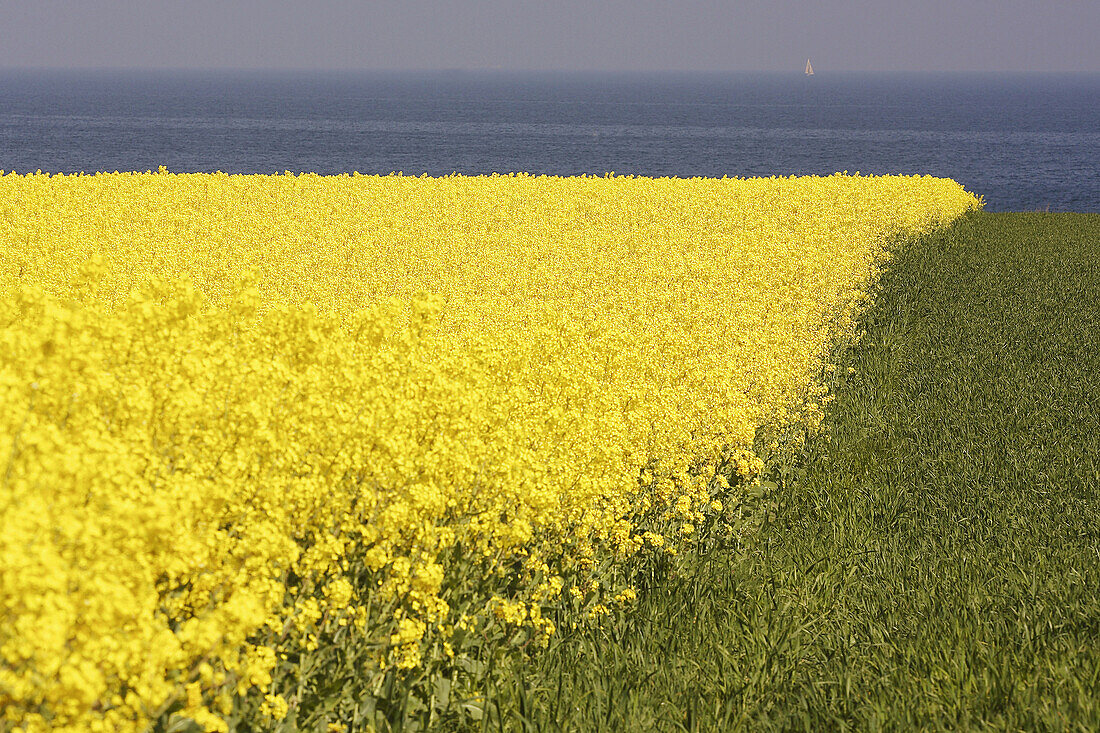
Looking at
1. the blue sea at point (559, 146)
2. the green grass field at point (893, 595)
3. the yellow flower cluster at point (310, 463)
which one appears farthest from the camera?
the blue sea at point (559, 146)

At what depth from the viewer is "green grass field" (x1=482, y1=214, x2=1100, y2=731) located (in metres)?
5.84

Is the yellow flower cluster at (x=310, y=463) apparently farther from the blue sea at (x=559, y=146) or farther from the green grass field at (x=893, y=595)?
the blue sea at (x=559, y=146)

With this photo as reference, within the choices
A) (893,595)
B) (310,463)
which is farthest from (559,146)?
(310,463)

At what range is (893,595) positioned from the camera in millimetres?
7418

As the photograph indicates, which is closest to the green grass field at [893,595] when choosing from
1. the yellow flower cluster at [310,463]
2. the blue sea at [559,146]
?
the yellow flower cluster at [310,463]

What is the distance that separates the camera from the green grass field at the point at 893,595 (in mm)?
5840

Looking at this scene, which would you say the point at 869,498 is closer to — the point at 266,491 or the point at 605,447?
the point at 605,447

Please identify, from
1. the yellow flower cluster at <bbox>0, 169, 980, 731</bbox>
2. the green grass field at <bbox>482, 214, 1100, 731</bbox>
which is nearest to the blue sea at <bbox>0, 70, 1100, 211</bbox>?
the green grass field at <bbox>482, 214, 1100, 731</bbox>

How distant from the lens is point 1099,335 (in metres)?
16.2

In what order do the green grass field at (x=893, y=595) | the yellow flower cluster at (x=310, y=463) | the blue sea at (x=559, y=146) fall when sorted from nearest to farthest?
the yellow flower cluster at (x=310, y=463)
the green grass field at (x=893, y=595)
the blue sea at (x=559, y=146)

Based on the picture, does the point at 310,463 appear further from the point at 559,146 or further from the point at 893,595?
the point at 559,146

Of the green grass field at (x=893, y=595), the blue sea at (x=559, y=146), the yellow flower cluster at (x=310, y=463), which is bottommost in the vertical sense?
the blue sea at (x=559, y=146)

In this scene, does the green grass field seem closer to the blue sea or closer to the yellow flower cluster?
the yellow flower cluster

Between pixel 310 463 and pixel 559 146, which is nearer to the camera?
pixel 310 463
